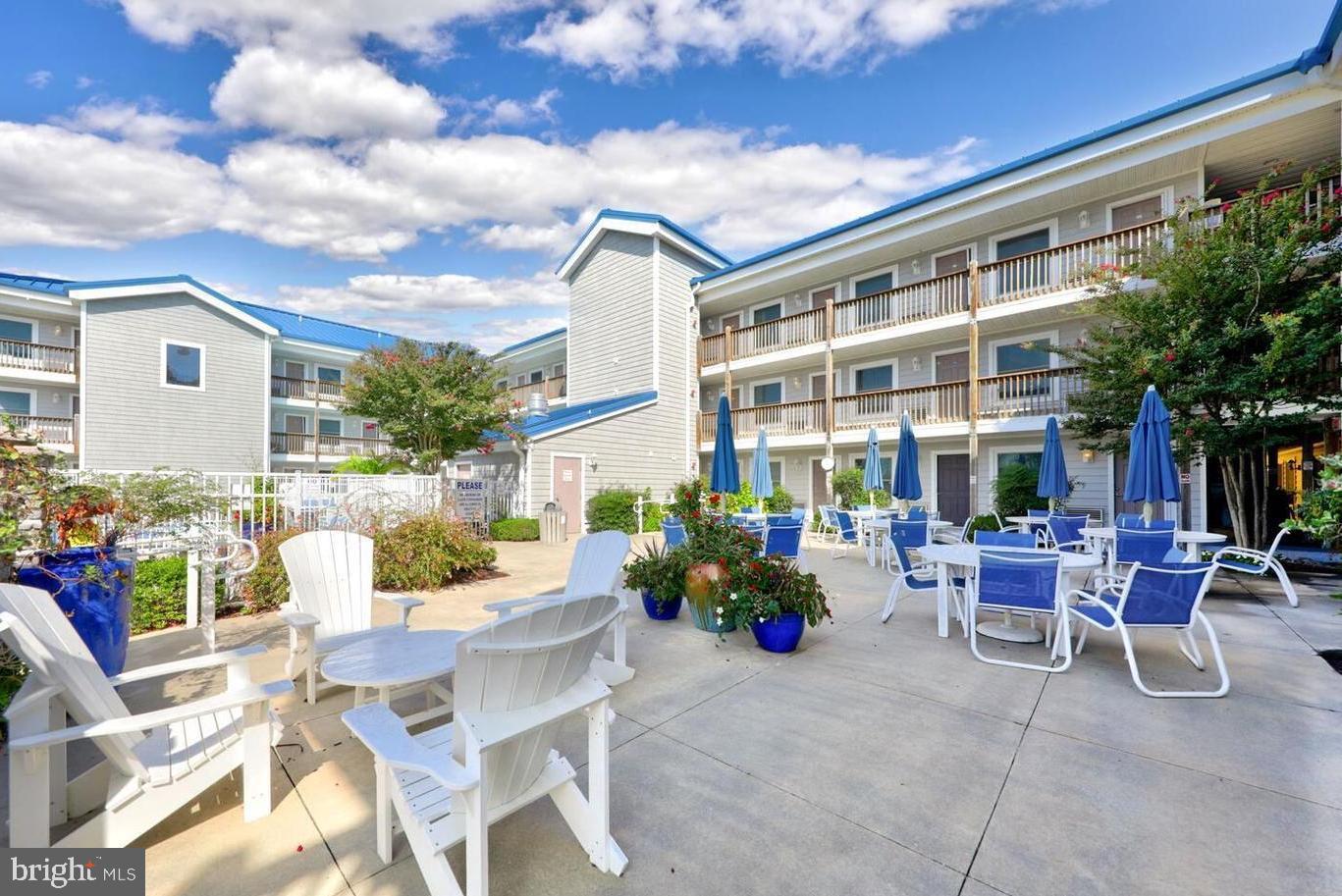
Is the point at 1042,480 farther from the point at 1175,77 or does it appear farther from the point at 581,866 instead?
the point at 581,866

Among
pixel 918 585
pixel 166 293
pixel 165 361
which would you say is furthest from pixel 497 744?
pixel 166 293

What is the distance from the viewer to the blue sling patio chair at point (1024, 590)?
4.30 metres

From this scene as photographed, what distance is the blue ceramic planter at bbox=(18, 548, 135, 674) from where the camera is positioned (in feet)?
10.5

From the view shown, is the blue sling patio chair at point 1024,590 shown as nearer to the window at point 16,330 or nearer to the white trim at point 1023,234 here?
the white trim at point 1023,234

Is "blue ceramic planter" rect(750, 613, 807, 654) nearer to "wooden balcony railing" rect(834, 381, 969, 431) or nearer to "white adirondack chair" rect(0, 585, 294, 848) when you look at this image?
"white adirondack chair" rect(0, 585, 294, 848)

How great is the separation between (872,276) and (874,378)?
305 cm

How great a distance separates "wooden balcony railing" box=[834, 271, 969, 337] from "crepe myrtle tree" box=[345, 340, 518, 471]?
9965 millimetres

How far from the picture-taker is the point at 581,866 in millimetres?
2084

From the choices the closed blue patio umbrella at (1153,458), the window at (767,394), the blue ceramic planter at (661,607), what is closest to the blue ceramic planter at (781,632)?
the blue ceramic planter at (661,607)

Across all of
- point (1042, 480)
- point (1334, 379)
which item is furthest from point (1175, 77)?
point (1042, 480)

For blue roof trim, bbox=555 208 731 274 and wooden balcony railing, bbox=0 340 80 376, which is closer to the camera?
wooden balcony railing, bbox=0 340 80 376

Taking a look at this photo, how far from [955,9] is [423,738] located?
12824 mm

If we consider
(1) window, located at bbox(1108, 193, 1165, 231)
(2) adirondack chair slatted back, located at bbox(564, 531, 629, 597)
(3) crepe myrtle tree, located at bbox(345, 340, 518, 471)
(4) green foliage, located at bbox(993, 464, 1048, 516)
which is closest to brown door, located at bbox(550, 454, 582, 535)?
(3) crepe myrtle tree, located at bbox(345, 340, 518, 471)

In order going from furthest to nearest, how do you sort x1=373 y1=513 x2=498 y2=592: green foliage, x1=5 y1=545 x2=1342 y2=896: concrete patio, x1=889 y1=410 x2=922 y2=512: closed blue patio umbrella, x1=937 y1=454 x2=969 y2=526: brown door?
x1=937 y1=454 x2=969 y2=526: brown door → x1=889 y1=410 x2=922 y2=512: closed blue patio umbrella → x1=373 y1=513 x2=498 y2=592: green foliage → x1=5 y1=545 x2=1342 y2=896: concrete patio
